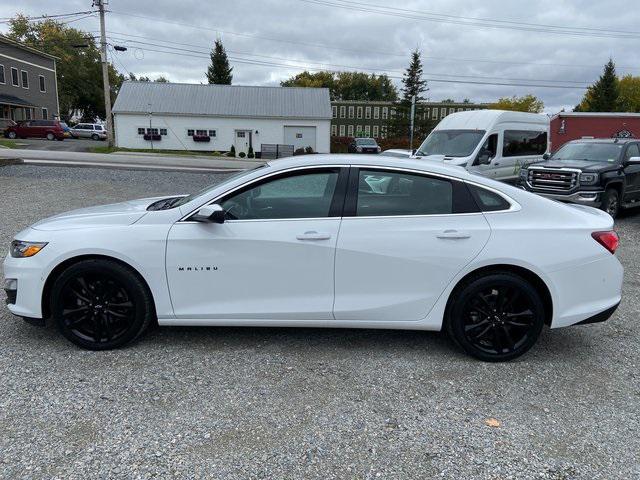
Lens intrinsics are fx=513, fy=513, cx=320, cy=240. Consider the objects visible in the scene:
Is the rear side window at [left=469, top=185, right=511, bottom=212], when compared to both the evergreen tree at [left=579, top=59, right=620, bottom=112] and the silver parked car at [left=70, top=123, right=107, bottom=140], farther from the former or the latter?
the evergreen tree at [left=579, top=59, right=620, bottom=112]

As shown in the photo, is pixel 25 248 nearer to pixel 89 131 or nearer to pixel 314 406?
pixel 314 406

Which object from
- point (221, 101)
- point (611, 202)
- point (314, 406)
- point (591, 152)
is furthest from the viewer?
point (221, 101)

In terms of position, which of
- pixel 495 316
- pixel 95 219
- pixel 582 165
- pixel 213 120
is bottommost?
pixel 495 316

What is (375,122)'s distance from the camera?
95.3 meters

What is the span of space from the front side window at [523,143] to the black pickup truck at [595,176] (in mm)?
1374

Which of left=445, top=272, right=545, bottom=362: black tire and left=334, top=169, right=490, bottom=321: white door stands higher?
left=334, top=169, right=490, bottom=321: white door

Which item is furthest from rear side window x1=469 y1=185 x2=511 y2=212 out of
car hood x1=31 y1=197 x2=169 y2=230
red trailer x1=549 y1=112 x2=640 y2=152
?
red trailer x1=549 y1=112 x2=640 y2=152

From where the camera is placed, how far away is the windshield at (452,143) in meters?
12.9

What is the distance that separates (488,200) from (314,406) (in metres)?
2.04

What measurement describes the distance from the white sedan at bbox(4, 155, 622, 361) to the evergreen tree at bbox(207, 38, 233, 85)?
62.3 metres

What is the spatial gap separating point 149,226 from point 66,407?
1.36m

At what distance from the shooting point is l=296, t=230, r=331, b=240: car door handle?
3807mm

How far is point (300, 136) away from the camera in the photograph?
142 feet

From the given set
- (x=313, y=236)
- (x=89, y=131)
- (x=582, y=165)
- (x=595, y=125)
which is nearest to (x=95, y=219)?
(x=313, y=236)
